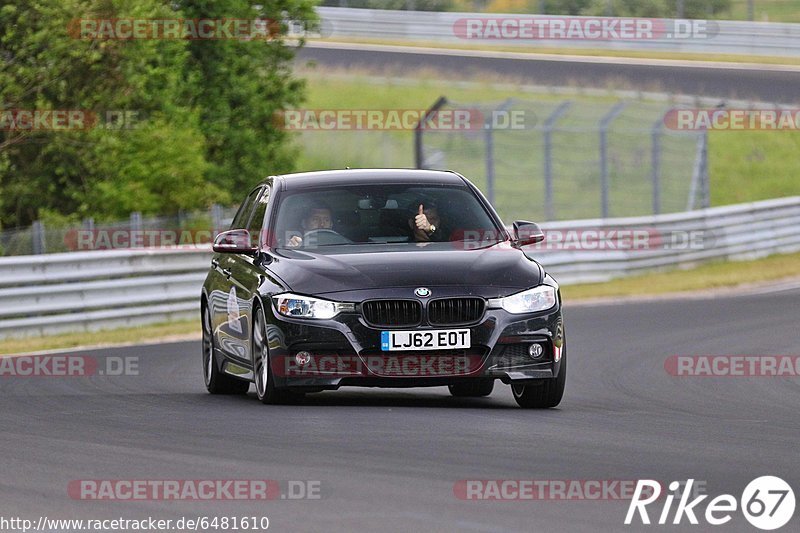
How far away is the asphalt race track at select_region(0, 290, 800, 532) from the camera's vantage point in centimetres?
719

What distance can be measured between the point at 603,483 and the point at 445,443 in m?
1.53

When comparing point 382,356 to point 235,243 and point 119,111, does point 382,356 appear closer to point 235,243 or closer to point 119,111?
point 235,243

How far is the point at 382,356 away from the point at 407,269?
58 cm

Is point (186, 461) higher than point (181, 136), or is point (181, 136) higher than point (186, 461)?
point (186, 461)

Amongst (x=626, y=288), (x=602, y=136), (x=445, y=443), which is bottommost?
(x=626, y=288)

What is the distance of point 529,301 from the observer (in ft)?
36.2

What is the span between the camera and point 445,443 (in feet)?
30.0

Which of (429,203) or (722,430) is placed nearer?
(722,430)

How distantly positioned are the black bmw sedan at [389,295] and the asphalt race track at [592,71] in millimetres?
30707

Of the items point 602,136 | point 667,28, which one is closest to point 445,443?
point 602,136

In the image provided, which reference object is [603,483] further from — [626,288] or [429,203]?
[626,288]

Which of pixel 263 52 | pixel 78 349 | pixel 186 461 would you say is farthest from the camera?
pixel 263 52

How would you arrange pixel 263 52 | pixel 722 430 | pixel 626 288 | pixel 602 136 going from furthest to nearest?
1. pixel 263 52
2. pixel 602 136
3. pixel 626 288
4. pixel 722 430

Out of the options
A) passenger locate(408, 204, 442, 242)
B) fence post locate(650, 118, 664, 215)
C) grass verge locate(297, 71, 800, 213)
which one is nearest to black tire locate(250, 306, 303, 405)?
passenger locate(408, 204, 442, 242)
